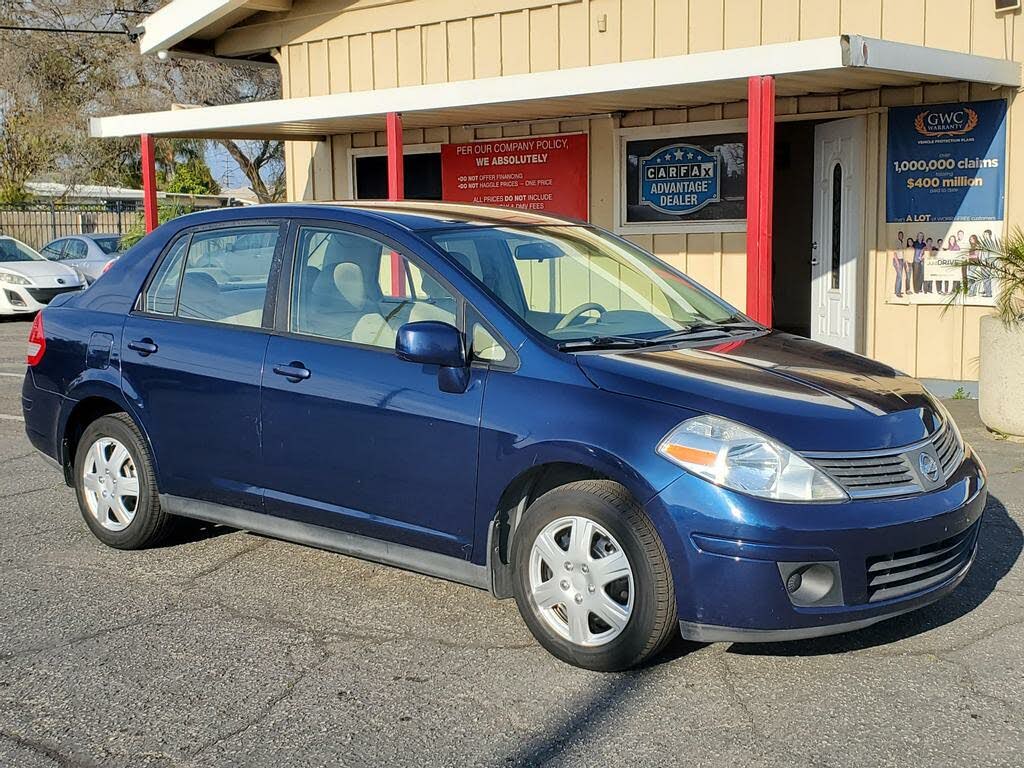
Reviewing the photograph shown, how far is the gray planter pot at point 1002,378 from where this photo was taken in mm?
8203

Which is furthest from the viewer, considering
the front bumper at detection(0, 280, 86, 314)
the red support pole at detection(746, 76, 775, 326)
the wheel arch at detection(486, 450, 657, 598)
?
the front bumper at detection(0, 280, 86, 314)

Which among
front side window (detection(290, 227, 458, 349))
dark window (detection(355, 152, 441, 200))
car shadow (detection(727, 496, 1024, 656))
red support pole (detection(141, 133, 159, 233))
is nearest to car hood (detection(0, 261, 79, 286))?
red support pole (detection(141, 133, 159, 233))

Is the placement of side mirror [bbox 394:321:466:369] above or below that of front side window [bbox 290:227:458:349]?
below

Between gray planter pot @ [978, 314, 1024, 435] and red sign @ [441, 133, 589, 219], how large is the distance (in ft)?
16.3

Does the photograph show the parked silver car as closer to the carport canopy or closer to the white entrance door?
the carport canopy

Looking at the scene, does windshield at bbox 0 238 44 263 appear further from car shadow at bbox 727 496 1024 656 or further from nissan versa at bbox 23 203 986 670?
car shadow at bbox 727 496 1024 656

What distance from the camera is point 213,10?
13016mm

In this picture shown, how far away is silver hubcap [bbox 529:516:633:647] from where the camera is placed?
4.12 metres

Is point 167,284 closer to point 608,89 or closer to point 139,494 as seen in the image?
point 139,494

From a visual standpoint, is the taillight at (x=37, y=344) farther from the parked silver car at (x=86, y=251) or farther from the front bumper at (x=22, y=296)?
the parked silver car at (x=86, y=251)

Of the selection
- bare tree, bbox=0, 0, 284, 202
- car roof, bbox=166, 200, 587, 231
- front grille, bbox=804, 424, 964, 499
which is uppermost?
bare tree, bbox=0, 0, 284, 202

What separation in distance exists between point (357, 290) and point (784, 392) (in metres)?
1.88

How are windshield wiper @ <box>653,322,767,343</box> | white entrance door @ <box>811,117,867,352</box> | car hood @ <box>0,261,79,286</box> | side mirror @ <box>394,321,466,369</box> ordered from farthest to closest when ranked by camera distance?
car hood @ <box>0,261,79,286</box>
white entrance door @ <box>811,117,867,352</box>
windshield wiper @ <box>653,322,767,343</box>
side mirror @ <box>394,321,466,369</box>

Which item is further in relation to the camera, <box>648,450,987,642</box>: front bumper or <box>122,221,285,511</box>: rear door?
<box>122,221,285,511</box>: rear door
